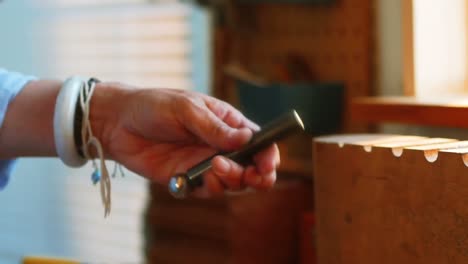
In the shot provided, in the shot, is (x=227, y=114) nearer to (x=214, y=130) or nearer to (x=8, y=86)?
(x=214, y=130)

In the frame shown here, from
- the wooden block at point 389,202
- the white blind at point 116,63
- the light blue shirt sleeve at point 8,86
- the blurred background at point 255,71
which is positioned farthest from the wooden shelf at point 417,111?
the white blind at point 116,63

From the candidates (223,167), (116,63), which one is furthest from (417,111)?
(116,63)

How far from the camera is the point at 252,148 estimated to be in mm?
643

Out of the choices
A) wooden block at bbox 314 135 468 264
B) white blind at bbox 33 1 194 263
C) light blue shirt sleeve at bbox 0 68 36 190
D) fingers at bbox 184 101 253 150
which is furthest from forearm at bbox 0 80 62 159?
white blind at bbox 33 1 194 263

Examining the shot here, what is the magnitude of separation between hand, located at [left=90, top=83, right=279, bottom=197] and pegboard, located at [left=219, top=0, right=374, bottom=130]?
513 mm

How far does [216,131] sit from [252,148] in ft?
0.16

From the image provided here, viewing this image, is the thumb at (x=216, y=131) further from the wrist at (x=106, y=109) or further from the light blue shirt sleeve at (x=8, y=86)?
the light blue shirt sleeve at (x=8, y=86)

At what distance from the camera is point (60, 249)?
1967 millimetres

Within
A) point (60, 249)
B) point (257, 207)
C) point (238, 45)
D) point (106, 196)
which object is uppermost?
point (238, 45)

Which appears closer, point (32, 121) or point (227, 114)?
point (227, 114)

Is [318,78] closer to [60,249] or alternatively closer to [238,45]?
[238,45]

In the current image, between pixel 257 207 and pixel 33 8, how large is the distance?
109cm

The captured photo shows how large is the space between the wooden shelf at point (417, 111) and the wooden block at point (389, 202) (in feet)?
0.42

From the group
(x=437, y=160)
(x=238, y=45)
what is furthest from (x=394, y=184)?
(x=238, y=45)
